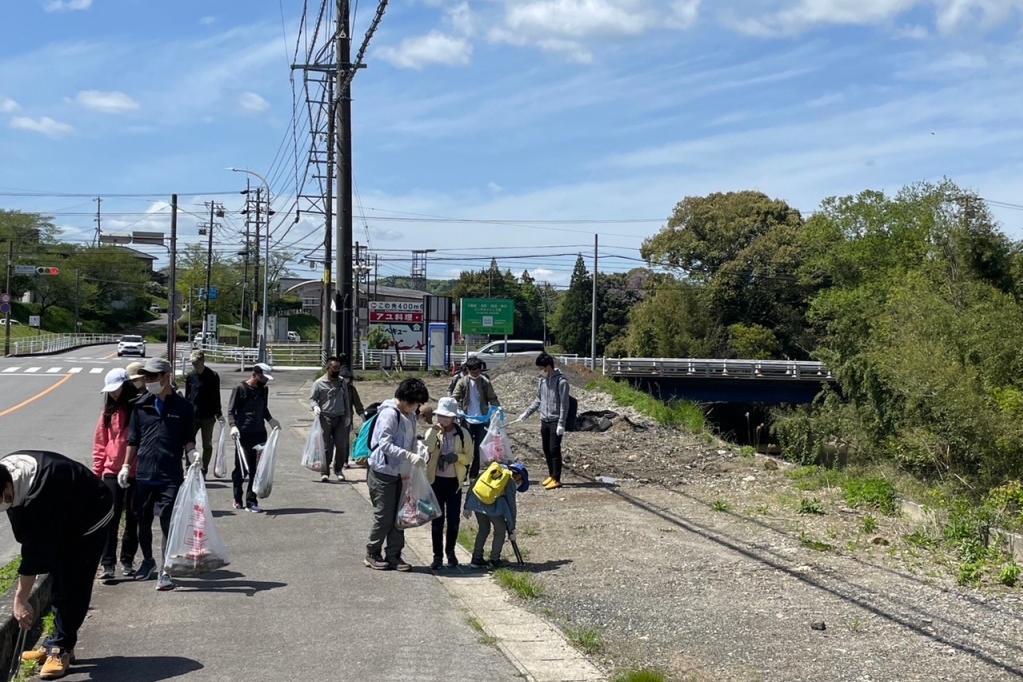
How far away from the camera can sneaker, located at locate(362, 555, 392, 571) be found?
9336mm

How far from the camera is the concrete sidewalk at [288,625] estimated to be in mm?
6434

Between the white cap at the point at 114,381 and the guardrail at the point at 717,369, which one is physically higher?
the white cap at the point at 114,381

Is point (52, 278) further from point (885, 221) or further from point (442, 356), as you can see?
point (885, 221)

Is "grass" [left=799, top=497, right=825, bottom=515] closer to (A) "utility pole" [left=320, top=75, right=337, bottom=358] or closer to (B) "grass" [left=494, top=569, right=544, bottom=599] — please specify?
(B) "grass" [left=494, top=569, right=544, bottom=599]

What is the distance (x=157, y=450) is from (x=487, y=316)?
2077 inches

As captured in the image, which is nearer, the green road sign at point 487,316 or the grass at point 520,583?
the grass at point 520,583

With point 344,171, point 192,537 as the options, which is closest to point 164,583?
point 192,537

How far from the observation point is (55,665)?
243 inches

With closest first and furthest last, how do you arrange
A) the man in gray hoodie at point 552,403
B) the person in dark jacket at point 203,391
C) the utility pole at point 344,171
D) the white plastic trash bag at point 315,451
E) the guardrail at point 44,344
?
the person in dark jacket at point 203,391, the white plastic trash bag at point 315,451, the man in gray hoodie at point 552,403, the utility pole at point 344,171, the guardrail at point 44,344

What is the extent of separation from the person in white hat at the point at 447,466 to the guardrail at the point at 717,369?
153 ft

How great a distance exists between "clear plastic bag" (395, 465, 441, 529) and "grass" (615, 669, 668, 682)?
2.95 meters

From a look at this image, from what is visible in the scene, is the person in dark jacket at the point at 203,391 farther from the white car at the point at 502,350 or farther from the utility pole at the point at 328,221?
the white car at the point at 502,350

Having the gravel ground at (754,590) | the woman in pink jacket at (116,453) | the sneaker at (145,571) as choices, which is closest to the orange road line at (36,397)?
the gravel ground at (754,590)

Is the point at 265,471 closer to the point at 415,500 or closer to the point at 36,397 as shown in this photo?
the point at 415,500
